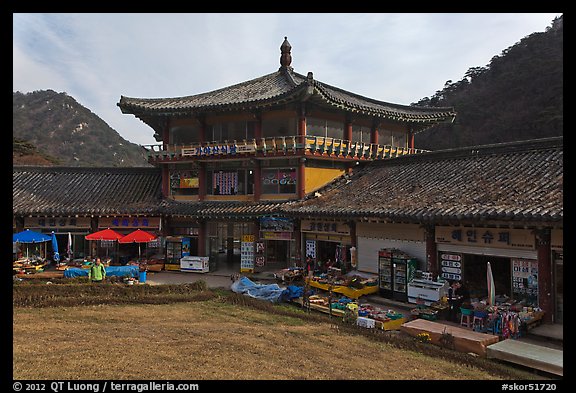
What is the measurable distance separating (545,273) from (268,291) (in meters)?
10.6

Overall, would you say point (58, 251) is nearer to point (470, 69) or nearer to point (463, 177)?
point (463, 177)

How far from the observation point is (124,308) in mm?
16688

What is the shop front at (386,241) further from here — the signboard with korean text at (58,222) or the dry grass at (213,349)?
the signboard with korean text at (58,222)

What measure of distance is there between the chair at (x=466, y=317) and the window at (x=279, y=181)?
504 inches

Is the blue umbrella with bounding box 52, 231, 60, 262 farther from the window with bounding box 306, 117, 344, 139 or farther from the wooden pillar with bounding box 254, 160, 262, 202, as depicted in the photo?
the window with bounding box 306, 117, 344, 139

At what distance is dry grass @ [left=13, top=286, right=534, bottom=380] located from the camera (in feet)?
31.2

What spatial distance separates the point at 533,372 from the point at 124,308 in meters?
14.5

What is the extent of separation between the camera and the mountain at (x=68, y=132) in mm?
87250

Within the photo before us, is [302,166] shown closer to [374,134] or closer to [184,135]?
[374,134]

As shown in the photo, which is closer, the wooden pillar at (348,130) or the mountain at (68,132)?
the wooden pillar at (348,130)

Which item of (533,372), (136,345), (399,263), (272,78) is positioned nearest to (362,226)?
(399,263)

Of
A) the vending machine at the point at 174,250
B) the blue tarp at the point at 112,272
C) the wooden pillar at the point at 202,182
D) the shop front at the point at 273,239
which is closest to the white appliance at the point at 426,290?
the shop front at the point at 273,239

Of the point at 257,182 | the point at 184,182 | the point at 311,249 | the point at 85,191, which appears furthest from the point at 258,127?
the point at 85,191

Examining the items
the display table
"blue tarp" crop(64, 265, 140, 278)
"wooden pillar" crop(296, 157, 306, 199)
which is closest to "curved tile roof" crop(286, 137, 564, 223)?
"wooden pillar" crop(296, 157, 306, 199)
